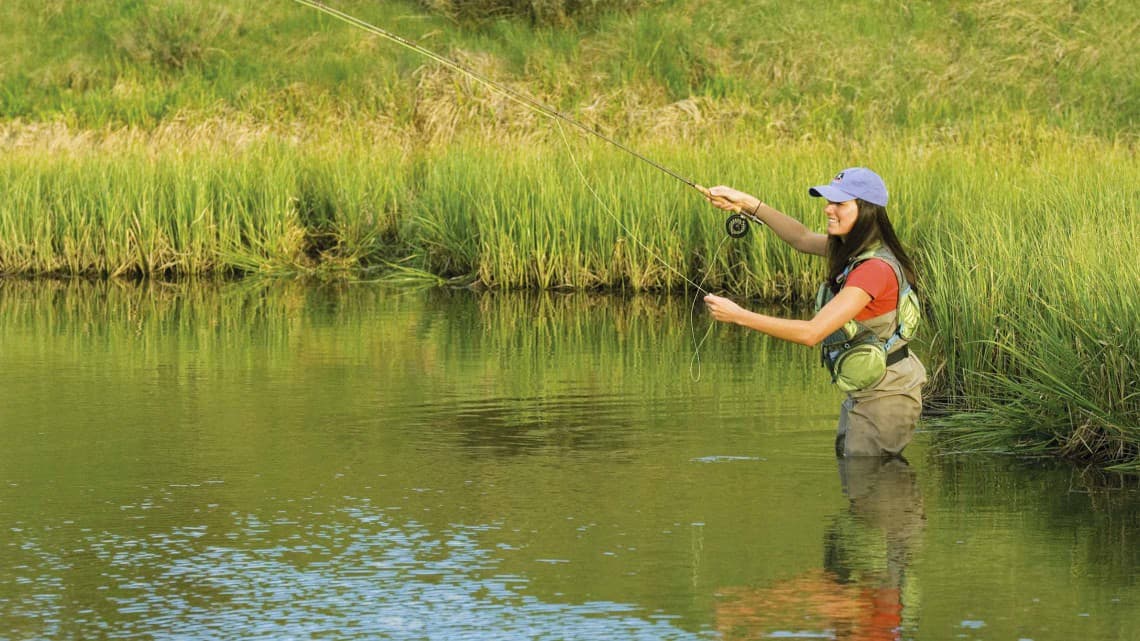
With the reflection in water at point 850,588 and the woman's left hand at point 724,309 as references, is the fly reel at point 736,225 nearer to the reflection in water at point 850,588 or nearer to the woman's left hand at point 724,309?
the reflection in water at point 850,588

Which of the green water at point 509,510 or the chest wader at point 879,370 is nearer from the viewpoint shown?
the green water at point 509,510

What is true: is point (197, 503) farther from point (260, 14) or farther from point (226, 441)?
point (260, 14)

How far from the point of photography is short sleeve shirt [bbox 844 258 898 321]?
756 centimetres

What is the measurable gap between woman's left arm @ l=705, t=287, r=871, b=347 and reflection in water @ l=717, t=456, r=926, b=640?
27.8 inches

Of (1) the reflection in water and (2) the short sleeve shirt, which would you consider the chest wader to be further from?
(1) the reflection in water

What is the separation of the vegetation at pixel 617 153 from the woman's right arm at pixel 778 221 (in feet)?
3.52

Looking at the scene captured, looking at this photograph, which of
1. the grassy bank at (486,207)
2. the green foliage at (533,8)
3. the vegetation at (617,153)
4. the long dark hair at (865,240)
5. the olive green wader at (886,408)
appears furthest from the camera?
the green foliage at (533,8)

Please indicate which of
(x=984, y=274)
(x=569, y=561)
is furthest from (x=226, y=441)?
(x=984, y=274)

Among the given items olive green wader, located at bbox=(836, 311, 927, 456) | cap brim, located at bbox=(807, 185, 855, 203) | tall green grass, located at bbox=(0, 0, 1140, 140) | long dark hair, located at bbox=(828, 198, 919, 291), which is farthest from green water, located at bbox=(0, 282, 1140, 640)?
tall green grass, located at bbox=(0, 0, 1140, 140)

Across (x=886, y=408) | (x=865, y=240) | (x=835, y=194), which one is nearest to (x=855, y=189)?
(x=835, y=194)

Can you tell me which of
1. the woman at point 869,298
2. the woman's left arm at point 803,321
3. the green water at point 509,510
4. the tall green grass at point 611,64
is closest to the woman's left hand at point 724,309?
the woman's left arm at point 803,321

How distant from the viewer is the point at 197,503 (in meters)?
7.42

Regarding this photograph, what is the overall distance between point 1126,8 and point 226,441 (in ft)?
76.4

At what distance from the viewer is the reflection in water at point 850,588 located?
5.59 meters
